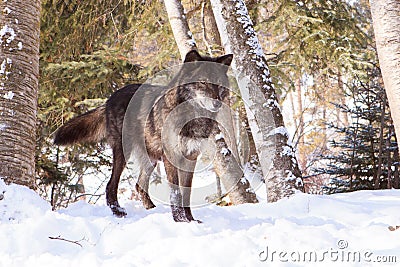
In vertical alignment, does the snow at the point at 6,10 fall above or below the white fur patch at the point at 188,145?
above

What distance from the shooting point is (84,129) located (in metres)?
4.92

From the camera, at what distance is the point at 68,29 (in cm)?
790

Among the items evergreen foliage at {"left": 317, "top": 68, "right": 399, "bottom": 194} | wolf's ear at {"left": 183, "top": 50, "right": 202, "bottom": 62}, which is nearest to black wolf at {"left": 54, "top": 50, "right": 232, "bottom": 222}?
wolf's ear at {"left": 183, "top": 50, "right": 202, "bottom": 62}

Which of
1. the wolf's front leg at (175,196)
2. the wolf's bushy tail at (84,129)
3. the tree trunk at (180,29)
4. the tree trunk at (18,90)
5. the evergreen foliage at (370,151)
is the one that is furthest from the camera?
the evergreen foliage at (370,151)

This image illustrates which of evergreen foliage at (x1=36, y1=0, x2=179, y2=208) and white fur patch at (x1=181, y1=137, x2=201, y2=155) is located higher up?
evergreen foliage at (x1=36, y1=0, x2=179, y2=208)

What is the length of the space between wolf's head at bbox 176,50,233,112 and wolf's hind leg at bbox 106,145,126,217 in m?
1.07

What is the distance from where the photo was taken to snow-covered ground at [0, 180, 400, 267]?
7.30ft

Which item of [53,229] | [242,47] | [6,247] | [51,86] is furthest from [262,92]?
[51,86]

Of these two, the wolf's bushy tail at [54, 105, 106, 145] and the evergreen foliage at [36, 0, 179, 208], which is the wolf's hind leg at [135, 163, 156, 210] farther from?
the evergreen foliage at [36, 0, 179, 208]

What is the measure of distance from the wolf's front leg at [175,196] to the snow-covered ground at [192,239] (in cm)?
26

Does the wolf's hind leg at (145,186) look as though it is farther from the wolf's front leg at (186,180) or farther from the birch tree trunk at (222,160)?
the birch tree trunk at (222,160)

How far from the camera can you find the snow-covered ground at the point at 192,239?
7.30ft

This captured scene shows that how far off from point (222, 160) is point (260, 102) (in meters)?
1.54

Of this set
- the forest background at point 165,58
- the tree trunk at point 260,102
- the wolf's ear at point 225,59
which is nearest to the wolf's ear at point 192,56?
the wolf's ear at point 225,59
